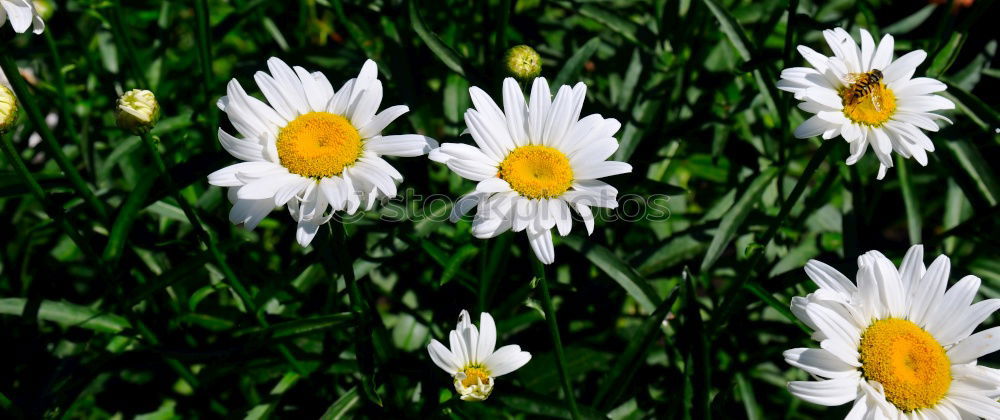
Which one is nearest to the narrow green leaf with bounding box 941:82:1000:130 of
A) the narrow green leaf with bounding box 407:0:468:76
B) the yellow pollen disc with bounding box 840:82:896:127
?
the yellow pollen disc with bounding box 840:82:896:127

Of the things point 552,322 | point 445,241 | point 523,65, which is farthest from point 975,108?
point 445,241

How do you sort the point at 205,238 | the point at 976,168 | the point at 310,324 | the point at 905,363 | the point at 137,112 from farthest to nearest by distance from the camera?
the point at 976,168
the point at 310,324
the point at 205,238
the point at 905,363
the point at 137,112

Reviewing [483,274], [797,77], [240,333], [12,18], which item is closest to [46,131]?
[12,18]

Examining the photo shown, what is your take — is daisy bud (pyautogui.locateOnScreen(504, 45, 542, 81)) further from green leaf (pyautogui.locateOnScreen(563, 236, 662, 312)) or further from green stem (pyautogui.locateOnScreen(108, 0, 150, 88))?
green stem (pyautogui.locateOnScreen(108, 0, 150, 88))

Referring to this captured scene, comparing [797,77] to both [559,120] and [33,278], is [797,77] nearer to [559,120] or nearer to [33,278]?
[559,120]

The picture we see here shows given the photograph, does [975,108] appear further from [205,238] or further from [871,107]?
[205,238]

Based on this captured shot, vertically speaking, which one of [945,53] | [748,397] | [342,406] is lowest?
[342,406]

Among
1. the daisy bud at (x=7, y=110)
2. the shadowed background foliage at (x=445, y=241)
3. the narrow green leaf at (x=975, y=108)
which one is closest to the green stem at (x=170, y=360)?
the shadowed background foliage at (x=445, y=241)
